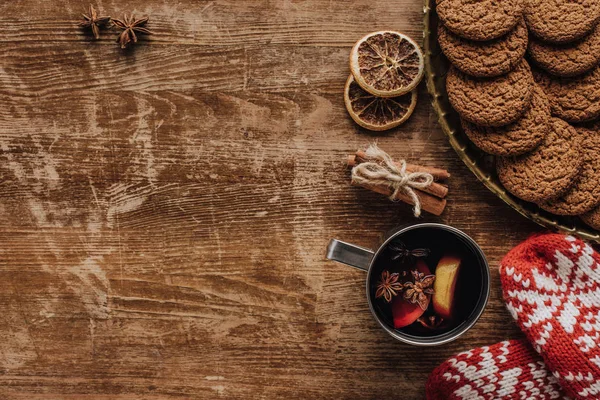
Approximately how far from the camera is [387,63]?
Answer: 49.3 inches

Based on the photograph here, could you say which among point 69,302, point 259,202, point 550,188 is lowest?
point 69,302

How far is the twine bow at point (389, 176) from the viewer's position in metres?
1.24

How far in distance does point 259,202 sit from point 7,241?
0.60 m

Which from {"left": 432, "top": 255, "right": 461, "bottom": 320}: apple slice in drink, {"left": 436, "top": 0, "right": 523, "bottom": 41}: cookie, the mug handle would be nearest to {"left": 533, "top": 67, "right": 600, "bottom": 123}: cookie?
{"left": 436, "top": 0, "right": 523, "bottom": 41}: cookie

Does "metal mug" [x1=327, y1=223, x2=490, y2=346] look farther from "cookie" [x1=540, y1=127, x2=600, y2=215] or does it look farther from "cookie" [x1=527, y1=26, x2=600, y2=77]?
"cookie" [x1=527, y1=26, x2=600, y2=77]

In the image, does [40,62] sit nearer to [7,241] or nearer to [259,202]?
[7,241]

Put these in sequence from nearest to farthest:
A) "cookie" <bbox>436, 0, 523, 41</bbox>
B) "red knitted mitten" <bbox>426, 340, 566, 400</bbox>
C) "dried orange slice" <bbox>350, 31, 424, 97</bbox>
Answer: "cookie" <bbox>436, 0, 523, 41</bbox> → "dried orange slice" <bbox>350, 31, 424, 97</bbox> → "red knitted mitten" <bbox>426, 340, 566, 400</bbox>

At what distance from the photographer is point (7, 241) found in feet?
4.53

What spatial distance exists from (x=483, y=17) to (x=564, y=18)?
6.5 inches

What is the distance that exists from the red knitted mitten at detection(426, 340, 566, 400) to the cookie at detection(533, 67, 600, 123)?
1.78 feet

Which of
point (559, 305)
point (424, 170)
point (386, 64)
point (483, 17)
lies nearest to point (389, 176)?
point (424, 170)

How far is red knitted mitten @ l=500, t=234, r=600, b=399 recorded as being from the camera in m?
1.32

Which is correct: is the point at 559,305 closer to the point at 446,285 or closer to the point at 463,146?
the point at 446,285

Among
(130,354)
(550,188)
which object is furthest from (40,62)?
(550,188)
